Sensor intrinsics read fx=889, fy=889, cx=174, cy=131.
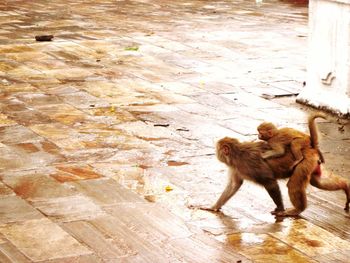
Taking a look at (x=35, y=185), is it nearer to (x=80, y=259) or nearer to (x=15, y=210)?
(x=15, y=210)

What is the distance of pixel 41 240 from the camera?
6145 mm

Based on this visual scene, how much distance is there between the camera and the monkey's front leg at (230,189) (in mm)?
6656

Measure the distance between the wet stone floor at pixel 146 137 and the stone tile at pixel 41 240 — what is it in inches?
0.6

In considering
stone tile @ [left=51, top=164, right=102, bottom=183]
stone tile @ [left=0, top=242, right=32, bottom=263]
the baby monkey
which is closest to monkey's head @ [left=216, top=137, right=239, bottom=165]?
the baby monkey

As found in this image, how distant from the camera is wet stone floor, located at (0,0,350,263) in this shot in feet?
20.4

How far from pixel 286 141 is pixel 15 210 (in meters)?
2.10

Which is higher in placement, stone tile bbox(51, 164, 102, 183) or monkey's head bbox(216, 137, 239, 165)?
monkey's head bbox(216, 137, 239, 165)

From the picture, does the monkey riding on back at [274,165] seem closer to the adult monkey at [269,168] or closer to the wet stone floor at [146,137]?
the adult monkey at [269,168]

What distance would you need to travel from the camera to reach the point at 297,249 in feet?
20.1

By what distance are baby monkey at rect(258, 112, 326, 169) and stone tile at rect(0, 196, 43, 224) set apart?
5.81 ft

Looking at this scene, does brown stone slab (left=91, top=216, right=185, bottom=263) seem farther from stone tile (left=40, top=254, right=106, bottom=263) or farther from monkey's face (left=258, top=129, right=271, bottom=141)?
monkey's face (left=258, top=129, right=271, bottom=141)

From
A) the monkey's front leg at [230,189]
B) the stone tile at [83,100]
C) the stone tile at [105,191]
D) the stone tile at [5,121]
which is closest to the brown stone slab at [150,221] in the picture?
the stone tile at [105,191]

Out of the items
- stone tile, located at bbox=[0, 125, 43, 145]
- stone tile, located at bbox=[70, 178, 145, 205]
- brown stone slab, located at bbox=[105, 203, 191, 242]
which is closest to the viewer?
brown stone slab, located at bbox=[105, 203, 191, 242]

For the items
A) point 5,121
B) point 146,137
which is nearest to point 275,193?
point 146,137
